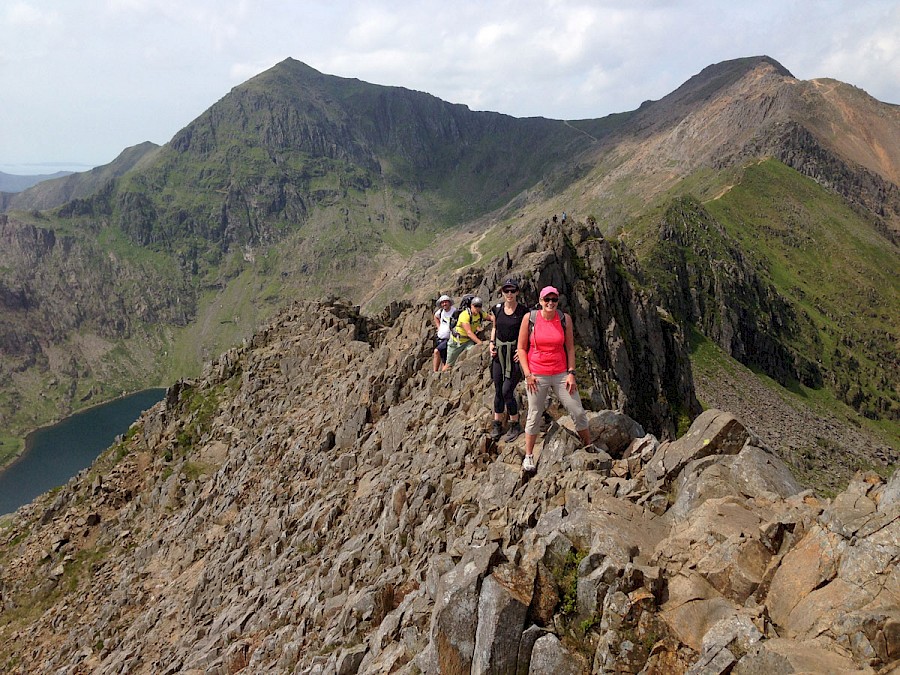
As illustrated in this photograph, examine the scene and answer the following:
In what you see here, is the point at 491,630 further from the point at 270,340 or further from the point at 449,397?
the point at 270,340

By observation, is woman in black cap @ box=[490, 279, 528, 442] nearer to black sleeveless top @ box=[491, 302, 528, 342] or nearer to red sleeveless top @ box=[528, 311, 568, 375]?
black sleeveless top @ box=[491, 302, 528, 342]

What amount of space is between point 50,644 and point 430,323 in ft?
120

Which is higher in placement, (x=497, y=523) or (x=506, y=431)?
(x=506, y=431)

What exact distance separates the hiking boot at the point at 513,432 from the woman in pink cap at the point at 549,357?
3171 mm

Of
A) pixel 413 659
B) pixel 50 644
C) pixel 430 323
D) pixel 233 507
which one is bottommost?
pixel 50 644

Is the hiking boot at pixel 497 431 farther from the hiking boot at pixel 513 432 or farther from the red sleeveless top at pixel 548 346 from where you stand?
the red sleeveless top at pixel 548 346

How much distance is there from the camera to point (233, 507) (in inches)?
1505

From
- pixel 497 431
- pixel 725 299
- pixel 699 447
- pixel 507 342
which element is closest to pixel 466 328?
pixel 497 431

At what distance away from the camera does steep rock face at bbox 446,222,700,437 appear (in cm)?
4203

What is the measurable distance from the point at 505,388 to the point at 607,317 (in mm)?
34505

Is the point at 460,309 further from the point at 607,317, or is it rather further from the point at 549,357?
the point at 607,317

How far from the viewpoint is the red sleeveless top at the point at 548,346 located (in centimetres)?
Result: 1539

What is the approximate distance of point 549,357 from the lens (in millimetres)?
15508

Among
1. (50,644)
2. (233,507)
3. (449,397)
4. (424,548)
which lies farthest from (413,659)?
(50,644)
